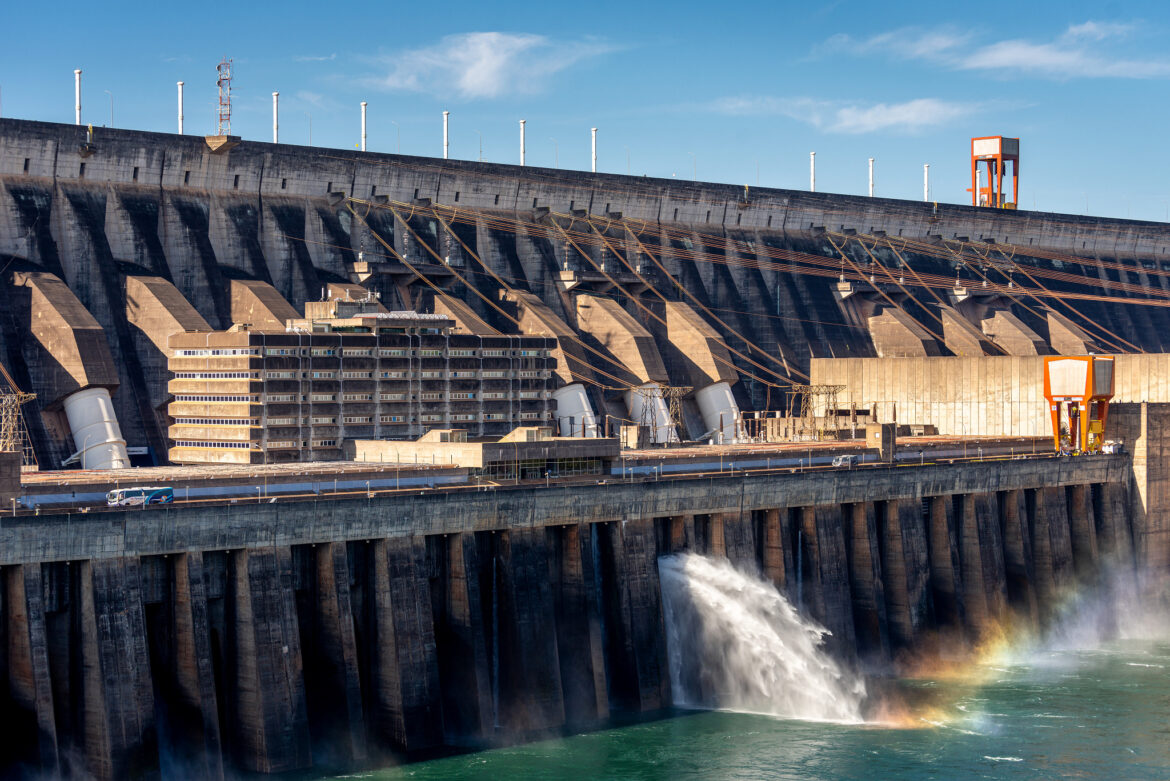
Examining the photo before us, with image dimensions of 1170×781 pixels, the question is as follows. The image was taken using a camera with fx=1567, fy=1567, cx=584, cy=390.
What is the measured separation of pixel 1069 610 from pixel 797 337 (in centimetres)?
5772

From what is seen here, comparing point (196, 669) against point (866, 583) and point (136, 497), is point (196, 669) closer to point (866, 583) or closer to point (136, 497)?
point (136, 497)

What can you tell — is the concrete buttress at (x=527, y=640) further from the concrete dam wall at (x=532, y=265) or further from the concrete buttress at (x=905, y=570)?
the concrete dam wall at (x=532, y=265)

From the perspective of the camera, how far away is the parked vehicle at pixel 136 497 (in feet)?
182

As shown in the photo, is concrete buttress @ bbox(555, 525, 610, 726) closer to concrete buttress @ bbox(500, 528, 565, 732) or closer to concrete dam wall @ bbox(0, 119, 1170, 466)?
concrete buttress @ bbox(500, 528, 565, 732)

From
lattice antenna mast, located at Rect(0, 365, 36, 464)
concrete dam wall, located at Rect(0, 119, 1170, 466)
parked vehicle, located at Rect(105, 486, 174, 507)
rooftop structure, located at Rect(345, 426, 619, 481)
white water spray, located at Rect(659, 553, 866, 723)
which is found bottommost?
white water spray, located at Rect(659, 553, 866, 723)

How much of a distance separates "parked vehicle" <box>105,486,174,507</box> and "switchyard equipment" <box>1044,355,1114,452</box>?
56086 millimetres

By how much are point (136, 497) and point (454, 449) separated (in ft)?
55.6

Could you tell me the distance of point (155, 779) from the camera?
166 ft

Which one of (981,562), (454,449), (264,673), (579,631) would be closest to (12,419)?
(454,449)

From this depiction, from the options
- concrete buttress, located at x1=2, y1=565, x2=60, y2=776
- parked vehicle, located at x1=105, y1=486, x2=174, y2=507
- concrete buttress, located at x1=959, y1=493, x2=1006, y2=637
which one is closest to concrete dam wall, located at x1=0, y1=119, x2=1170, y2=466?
parked vehicle, located at x1=105, y1=486, x2=174, y2=507

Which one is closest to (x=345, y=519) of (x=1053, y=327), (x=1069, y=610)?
(x=1069, y=610)

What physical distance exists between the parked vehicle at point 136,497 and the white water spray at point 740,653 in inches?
926

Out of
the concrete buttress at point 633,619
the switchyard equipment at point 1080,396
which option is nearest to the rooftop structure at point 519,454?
the concrete buttress at point 633,619

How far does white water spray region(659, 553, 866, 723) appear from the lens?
67250 millimetres
